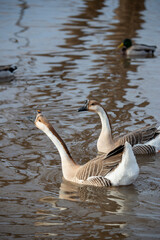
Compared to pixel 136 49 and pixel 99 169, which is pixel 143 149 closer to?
pixel 99 169

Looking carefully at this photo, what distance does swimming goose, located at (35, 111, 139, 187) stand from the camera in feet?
23.0

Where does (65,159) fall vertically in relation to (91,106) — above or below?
below

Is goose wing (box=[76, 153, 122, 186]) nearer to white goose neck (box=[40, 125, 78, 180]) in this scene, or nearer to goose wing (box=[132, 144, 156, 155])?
white goose neck (box=[40, 125, 78, 180])

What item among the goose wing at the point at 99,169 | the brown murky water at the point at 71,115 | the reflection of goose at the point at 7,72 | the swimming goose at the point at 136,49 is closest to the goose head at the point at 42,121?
the brown murky water at the point at 71,115

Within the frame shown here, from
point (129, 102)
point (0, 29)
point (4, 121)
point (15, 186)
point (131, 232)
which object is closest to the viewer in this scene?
point (131, 232)

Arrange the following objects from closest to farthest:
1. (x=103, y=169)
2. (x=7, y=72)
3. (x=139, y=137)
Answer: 1. (x=103, y=169)
2. (x=139, y=137)
3. (x=7, y=72)

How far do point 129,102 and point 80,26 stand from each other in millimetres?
10484

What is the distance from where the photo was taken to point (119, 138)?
9.02m

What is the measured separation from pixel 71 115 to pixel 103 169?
363cm

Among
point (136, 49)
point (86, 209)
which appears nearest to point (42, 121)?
point (86, 209)

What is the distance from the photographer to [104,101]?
11.7 meters

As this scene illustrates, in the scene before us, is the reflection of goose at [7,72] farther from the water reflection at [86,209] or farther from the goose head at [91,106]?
the water reflection at [86,209]

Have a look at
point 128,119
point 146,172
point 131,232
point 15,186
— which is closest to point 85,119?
point 128,119

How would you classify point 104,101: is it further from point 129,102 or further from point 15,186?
point 15,186
